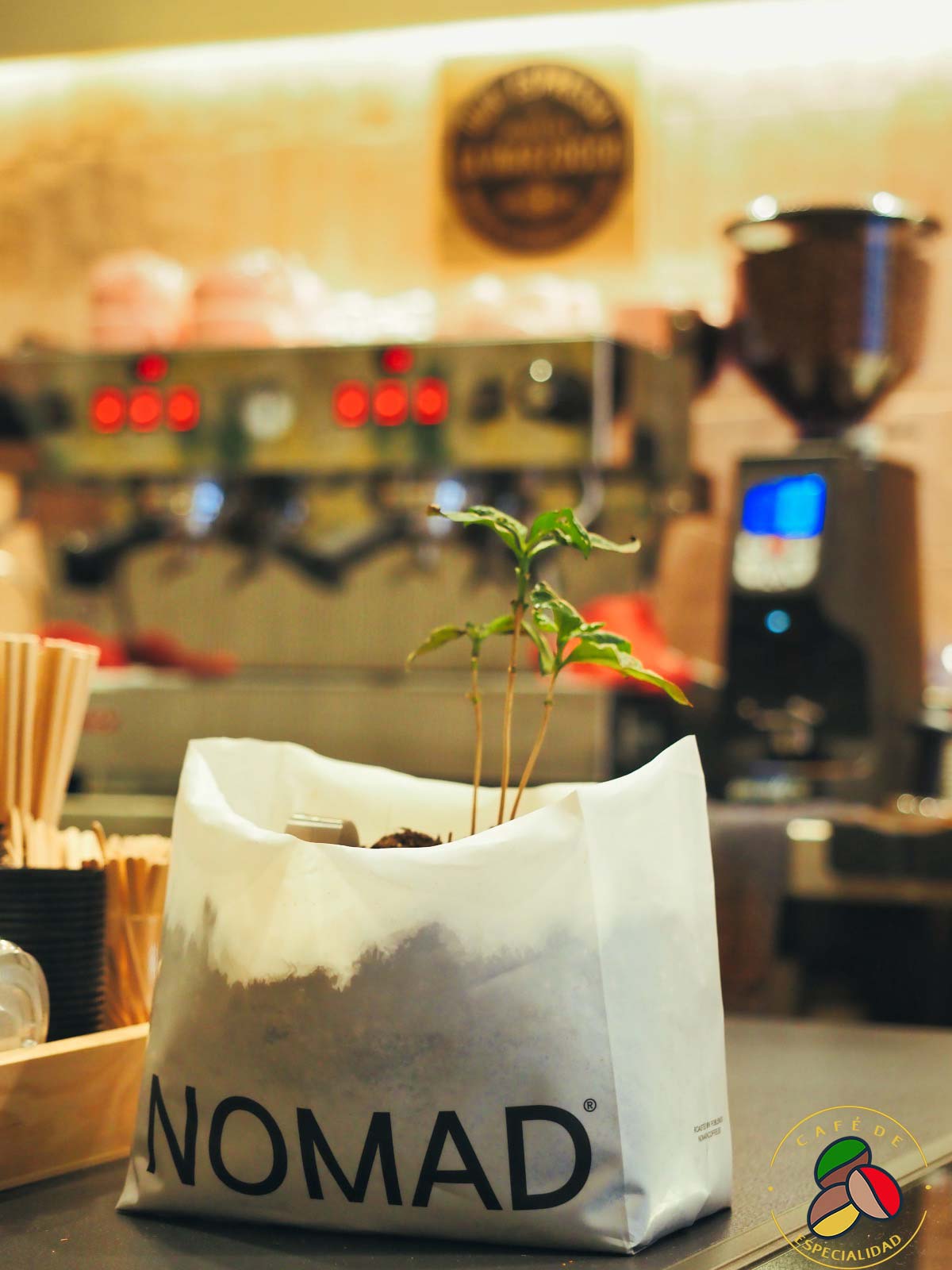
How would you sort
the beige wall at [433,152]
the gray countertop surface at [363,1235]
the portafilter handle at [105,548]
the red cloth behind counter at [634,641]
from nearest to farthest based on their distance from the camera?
the gray countertop surface at [363,1235]
the red cloth behind counter at [634,641]
the portafilter handle at [105,548]
the beige wall at [433,152]

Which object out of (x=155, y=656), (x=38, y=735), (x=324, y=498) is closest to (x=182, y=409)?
(x=324, y=498)

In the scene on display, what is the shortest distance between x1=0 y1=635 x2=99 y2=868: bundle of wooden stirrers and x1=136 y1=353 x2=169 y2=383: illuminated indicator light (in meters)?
1.82

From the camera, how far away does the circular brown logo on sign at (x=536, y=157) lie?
2936 millimetres

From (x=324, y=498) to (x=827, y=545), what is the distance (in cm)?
87

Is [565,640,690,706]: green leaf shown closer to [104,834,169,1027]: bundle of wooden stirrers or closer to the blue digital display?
[104,834,169,1027]: bundle of wooden stirrers

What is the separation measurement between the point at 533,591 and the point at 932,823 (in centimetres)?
135

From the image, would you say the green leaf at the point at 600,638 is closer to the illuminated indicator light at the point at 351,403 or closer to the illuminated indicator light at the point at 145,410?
the illuminated indicator light at the point at 351,403

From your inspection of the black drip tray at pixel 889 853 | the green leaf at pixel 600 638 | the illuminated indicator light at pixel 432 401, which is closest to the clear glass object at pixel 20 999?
the green leaf at pixel 600 638

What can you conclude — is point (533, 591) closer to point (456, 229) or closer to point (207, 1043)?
point (207, 1043)

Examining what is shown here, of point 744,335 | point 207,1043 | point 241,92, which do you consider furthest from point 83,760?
point 207,1043

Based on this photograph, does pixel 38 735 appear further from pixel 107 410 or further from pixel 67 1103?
pixel 107 410

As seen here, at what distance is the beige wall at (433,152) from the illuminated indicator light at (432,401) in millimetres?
582

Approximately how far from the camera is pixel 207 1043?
0.55 metres

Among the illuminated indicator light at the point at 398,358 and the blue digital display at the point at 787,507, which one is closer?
the blue digital display at the point at 787,507
